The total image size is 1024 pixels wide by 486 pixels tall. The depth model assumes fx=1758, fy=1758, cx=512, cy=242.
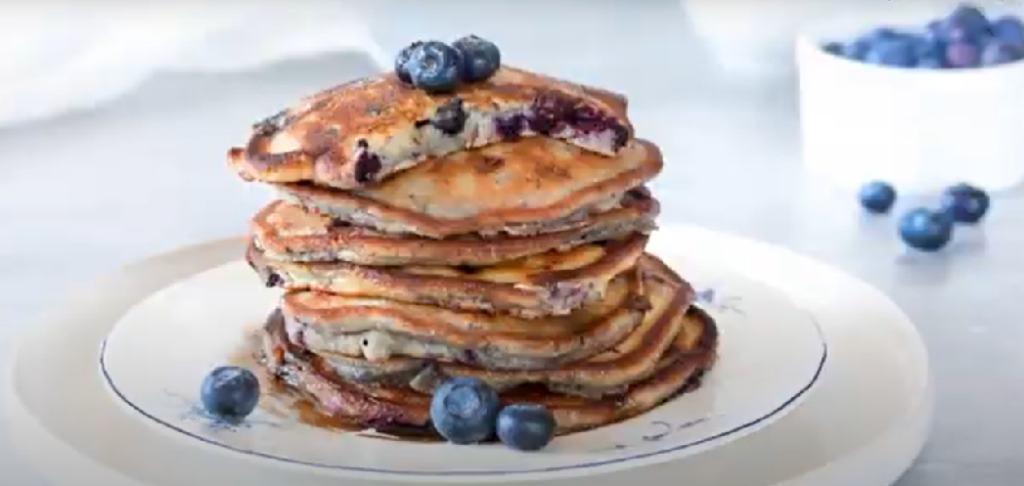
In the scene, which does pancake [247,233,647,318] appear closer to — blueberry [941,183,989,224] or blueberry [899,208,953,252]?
blueberry [899,208,953,252]

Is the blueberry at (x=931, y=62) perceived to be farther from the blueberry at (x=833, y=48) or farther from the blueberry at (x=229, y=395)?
the blueberry at (x=229, y=395)

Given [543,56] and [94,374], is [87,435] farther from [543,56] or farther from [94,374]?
[543,56]

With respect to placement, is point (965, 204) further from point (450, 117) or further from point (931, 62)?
point (450, 117)

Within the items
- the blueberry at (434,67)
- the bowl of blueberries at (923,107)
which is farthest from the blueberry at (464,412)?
the bowl of blueberries at (923,107)

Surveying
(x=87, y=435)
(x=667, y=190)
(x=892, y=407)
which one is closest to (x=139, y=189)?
(x=667, y=190)

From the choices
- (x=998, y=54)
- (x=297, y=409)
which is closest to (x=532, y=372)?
(x=297, y=409)

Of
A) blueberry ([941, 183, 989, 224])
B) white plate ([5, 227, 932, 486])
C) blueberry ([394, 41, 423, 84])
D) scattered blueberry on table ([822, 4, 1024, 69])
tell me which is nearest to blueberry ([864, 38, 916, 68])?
scattered blueberry on table ([822, 4, 1024, 69])
